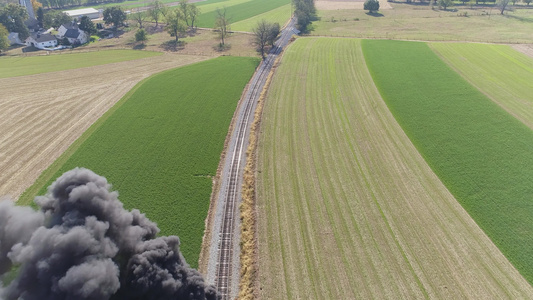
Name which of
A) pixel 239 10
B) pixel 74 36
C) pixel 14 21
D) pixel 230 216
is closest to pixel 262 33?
pixel 230 216

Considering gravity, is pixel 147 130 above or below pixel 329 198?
above

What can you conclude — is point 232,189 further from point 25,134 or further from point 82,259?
point 25,134

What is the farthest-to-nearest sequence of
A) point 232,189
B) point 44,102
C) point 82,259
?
1. point 44,102
2. point 232,189
3. point 82,259

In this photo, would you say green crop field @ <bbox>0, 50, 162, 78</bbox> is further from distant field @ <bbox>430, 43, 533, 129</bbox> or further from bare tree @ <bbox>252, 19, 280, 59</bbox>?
distant field @ <bbox>430, 43, 533, 129</bbox>

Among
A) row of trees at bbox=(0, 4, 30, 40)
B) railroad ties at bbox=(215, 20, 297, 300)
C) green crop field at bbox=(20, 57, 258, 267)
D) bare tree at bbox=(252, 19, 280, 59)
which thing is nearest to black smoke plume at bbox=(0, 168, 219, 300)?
railroad ties at bbox=(215, 20, 297, 300)

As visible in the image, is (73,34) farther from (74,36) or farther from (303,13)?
(303,13)

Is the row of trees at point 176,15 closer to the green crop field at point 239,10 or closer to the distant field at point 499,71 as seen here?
the green crop field at point 239,10

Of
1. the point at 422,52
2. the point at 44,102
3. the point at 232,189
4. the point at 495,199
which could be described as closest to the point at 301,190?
the point at 232,189
